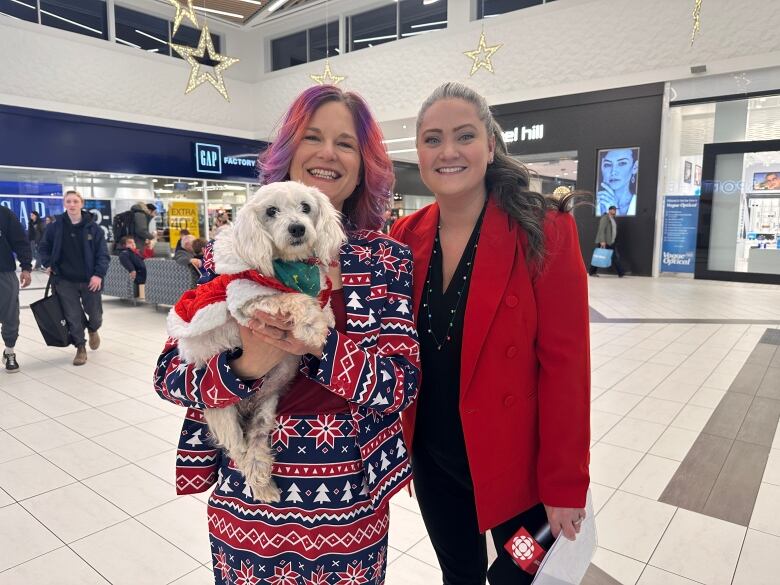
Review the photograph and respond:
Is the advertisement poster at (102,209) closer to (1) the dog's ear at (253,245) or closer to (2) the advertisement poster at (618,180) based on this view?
(2) the advertisement poster at (618,180)

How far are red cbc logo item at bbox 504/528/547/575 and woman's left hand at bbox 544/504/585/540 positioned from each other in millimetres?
67

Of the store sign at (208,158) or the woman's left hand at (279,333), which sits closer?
the woman's left hand at (279,333)

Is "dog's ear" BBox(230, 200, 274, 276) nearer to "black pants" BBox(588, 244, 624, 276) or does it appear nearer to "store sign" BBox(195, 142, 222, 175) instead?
"black pants" BBox(588, 244, 624, 276)

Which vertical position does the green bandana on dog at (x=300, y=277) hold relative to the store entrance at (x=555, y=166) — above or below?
below

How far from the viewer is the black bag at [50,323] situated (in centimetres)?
537

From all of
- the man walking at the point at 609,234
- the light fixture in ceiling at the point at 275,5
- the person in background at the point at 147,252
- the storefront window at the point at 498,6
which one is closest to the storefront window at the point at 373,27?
the light fixture in ceiling at the point at 275,5

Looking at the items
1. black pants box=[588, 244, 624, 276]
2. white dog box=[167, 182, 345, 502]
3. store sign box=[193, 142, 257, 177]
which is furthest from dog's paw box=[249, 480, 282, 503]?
store sign box=[193, 142, 257, 177]

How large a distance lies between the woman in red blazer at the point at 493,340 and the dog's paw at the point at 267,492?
44cm

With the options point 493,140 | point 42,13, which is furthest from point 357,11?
point 493,140

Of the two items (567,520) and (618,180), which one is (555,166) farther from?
(567,520)

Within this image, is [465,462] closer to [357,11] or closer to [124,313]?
[124,313]

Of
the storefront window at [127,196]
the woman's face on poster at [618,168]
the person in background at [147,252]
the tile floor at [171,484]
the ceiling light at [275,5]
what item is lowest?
the tile floor at [171,484]

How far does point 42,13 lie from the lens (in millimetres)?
12477

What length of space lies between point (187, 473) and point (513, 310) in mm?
856
